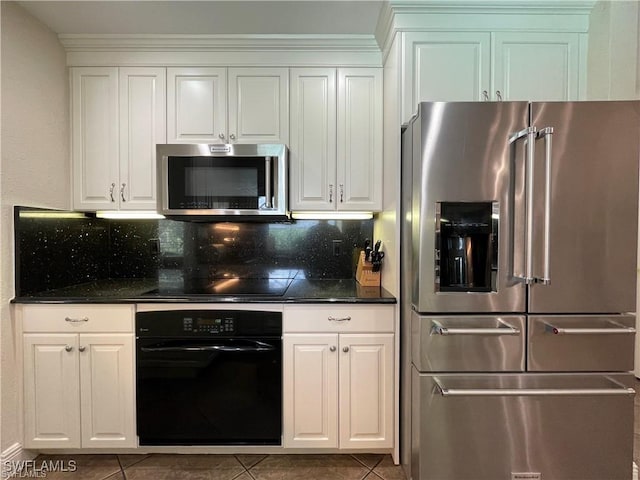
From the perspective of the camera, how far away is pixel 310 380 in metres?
1.79

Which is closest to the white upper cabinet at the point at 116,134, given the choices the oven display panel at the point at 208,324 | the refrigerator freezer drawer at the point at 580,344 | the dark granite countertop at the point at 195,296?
the dark granite countertop at the point at 195,296

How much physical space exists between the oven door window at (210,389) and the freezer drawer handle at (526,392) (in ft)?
2.85

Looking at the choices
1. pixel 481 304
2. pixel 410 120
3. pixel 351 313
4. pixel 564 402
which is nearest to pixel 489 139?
pixel 410 120

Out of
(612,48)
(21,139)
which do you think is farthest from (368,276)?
(21,139)

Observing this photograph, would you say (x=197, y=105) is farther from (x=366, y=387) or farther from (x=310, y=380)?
(x=366, y=387)

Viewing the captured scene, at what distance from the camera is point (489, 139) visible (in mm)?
1458

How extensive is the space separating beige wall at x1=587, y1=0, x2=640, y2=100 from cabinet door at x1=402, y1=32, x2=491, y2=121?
571mm

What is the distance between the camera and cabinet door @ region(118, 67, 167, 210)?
2.08m

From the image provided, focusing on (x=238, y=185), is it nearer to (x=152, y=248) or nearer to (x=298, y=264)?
(x=298, y=264)

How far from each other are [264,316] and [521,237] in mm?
1310

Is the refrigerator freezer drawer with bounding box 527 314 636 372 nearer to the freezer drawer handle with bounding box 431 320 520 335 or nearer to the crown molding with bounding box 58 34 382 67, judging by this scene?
the freezer drawer handle with bounding box 431 320 520 335

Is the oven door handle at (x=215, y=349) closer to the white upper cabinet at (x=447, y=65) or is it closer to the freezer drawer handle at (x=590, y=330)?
the freezer drawer handle at (x=590, y=330)

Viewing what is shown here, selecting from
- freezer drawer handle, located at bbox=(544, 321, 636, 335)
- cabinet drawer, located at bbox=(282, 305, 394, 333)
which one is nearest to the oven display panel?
A: cabinet drawer, located at bbox=(282, 305, 394, 333)

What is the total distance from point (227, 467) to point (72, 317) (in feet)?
3.85
